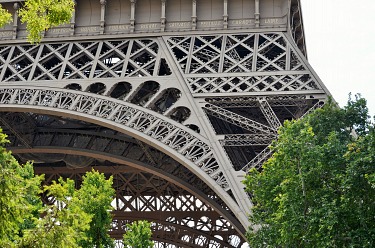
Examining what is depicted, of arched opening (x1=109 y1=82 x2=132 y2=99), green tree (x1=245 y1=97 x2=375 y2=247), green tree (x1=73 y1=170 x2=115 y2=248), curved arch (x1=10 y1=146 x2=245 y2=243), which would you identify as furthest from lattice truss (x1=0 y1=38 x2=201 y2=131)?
green tree (x1=73 y1=170 x2=115 y2=248)

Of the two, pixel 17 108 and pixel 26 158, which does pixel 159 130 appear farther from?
pixel 26 158

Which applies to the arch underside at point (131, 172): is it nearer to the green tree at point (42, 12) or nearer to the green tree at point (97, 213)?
the green tree at point (97, 213)

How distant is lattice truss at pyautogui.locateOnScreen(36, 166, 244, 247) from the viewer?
1390 inches

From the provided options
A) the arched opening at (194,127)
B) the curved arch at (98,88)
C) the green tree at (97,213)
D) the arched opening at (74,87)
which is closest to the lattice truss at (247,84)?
the arched opening at (194,127)

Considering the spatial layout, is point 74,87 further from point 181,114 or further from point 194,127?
point 194,127

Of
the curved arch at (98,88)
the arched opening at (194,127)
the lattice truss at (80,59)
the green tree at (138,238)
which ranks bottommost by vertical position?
the green tree at (138,238)

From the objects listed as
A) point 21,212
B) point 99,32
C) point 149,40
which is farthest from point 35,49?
point 21,212

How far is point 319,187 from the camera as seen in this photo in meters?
17.5

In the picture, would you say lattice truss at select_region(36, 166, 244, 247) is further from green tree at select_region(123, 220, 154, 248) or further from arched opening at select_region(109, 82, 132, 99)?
green tree at select_region(123, 220, 154, 248)

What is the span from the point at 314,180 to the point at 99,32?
13.4 metres

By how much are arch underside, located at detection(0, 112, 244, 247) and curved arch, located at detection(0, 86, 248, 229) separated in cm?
237

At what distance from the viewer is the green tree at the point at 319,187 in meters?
16.2

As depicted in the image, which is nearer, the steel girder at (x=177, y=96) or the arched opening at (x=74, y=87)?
the steel girder at (x=177, y=96)

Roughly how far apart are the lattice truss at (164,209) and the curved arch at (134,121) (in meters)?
9.61
